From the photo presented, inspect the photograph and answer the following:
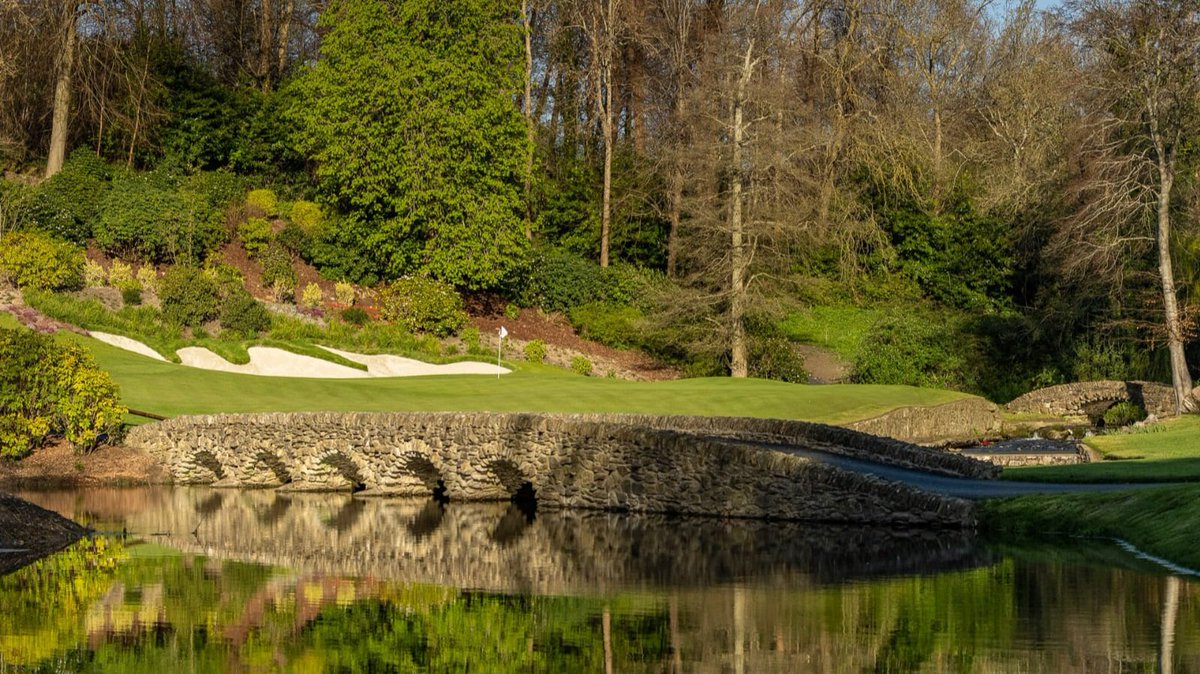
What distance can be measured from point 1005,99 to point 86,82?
1316 inches

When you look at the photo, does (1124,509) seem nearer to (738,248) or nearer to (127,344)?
(738,248)

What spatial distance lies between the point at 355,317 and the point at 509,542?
26.7 meters

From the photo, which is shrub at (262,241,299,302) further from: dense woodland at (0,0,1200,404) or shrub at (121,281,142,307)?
shrub at (121,281,142,307)

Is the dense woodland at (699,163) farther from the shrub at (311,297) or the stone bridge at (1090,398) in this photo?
the shrub at (311,297)

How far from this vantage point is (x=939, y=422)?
Answer: 124 ft

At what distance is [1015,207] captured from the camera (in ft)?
165

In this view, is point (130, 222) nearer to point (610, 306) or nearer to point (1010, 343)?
point (610, 306)

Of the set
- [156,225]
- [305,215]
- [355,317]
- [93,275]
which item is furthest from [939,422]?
[156,225]

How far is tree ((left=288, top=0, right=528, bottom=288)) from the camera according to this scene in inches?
2007

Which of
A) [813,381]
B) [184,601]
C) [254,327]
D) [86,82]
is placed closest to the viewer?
[184,601]

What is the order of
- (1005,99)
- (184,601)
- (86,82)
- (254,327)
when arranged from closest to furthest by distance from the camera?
(184,601), (254,327), (86,82), (1005,99)

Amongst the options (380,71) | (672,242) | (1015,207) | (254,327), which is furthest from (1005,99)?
(254,327)

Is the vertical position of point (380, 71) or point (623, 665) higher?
point (380, 71)

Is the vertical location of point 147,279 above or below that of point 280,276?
below
